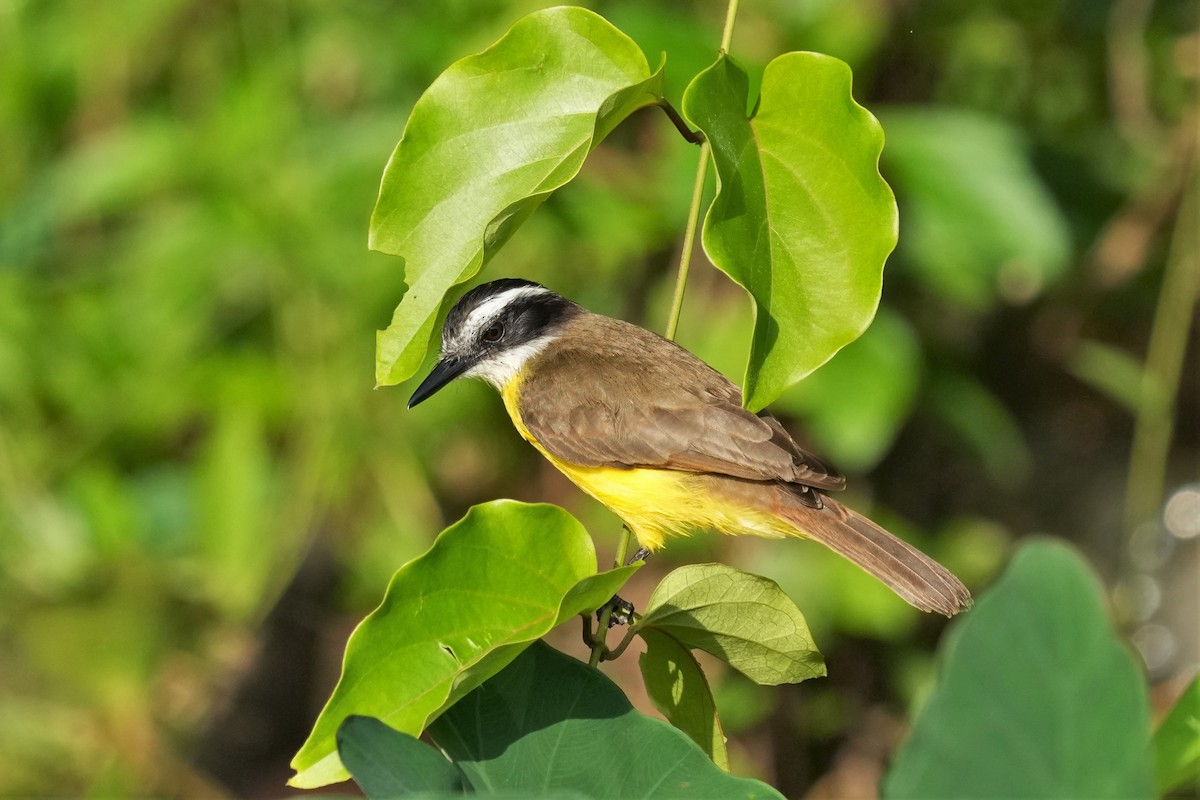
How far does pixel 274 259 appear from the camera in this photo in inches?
183

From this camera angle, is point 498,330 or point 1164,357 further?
point 1164,357

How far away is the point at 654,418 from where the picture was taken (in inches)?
113

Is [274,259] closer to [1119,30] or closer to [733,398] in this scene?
[733,398]

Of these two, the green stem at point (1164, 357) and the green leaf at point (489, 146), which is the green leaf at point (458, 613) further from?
the green stem at point (1164, 357)

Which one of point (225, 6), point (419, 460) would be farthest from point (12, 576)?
point (225, 6)

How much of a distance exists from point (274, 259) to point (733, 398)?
2336 mm

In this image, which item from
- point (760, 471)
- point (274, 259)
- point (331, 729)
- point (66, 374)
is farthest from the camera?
point (66, 374)

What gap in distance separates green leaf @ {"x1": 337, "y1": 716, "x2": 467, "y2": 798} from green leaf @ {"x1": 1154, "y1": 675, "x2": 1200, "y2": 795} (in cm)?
A: 78

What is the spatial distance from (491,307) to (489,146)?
5.29 feet

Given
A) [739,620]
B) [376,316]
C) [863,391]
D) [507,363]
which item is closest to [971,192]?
[863,391]

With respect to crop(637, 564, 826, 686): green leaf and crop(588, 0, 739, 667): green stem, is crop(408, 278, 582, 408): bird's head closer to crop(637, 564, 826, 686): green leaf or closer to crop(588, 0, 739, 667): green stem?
crop(588, 0, 739, 667): green stem

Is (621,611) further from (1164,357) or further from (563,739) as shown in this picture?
(1164,357)

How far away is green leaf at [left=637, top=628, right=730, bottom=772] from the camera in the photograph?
1942 mm

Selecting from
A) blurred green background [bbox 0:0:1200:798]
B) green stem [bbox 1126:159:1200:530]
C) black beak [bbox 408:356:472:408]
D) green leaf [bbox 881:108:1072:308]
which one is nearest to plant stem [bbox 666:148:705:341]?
black beak [bbox 408:356:472:408]
